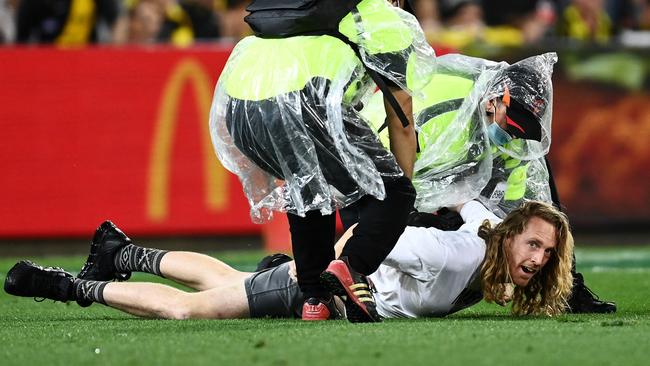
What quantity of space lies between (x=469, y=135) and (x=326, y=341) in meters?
1.84

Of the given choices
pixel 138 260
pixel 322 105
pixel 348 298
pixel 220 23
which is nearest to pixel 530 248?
pixel 348 298

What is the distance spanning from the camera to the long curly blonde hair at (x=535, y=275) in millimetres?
5777

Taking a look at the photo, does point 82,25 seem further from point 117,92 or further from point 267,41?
point 267,41

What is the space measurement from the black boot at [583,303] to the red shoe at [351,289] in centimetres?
130

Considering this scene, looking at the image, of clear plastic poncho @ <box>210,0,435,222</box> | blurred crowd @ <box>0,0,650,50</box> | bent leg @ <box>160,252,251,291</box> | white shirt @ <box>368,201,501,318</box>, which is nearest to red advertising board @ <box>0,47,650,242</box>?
blurred crowd @ <box>0,0,650,50</box>

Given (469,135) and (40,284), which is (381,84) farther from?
(40,284)

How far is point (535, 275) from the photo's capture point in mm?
5973

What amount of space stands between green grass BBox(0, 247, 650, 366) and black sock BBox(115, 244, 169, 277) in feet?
0.83

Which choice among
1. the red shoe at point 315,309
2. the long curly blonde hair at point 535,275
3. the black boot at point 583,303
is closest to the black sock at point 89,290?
the red shoe at point 315,309

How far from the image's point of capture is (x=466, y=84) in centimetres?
639

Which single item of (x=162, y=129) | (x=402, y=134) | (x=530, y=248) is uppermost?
(x=162, y=129)

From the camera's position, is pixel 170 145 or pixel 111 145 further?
pixel 170 145

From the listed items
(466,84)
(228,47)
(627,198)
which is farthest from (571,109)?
(466,84)

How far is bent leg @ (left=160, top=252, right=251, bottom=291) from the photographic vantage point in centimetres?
633
